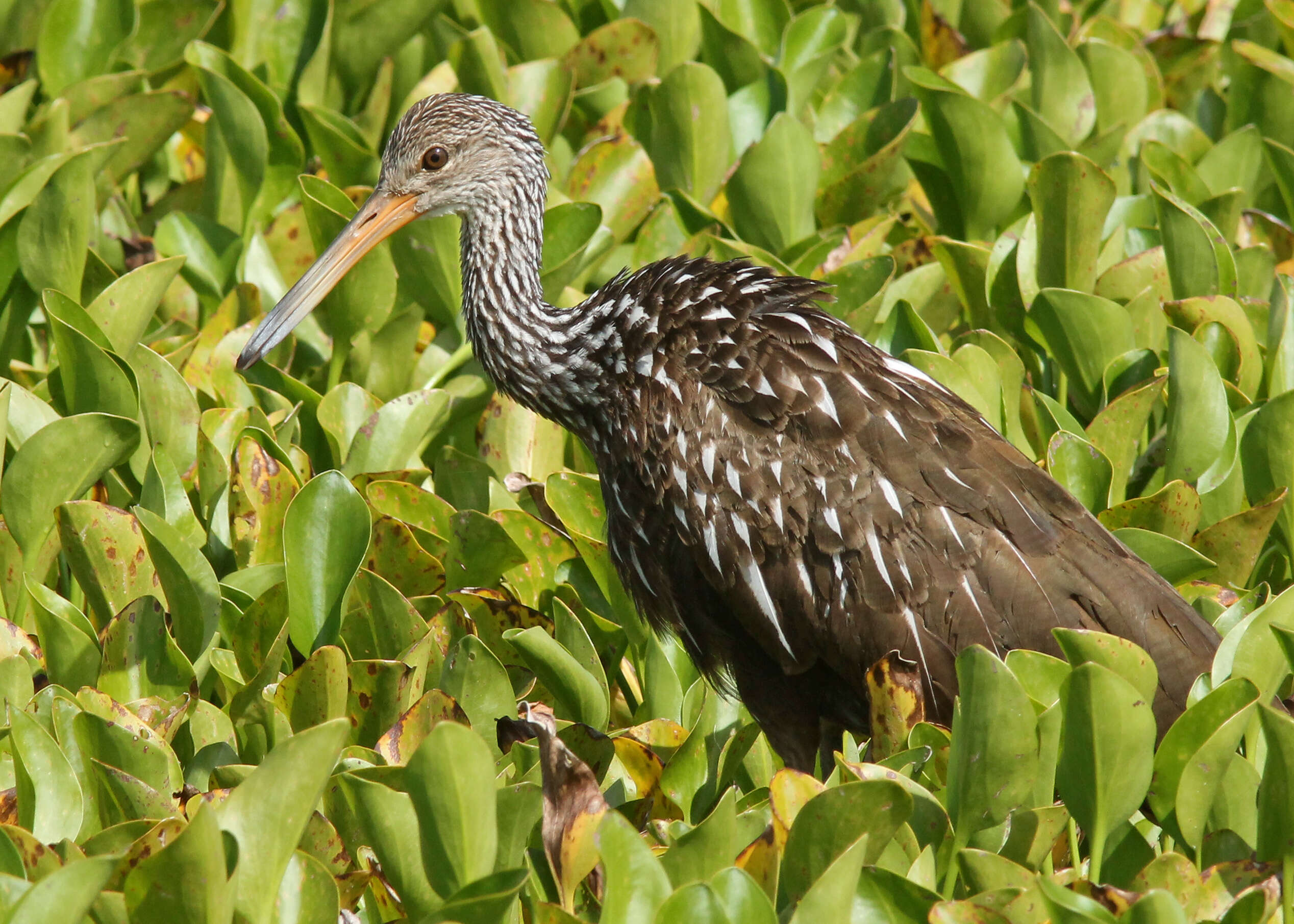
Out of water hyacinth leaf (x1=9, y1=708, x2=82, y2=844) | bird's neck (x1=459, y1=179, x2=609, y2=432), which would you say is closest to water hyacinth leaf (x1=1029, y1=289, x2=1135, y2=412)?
bird's neck (x1=459, y1=179, x2=609, y2=432)

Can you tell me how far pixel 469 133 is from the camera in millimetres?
5312

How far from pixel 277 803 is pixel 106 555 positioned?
173cm

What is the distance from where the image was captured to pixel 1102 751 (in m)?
3.38

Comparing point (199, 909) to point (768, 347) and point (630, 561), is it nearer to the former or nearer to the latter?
point (630, 561)

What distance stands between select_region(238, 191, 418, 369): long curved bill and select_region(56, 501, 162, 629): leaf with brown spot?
30.0 inches

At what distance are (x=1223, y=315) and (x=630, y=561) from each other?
243 cm

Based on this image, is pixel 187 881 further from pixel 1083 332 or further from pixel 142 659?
Result: pixel 1083 332

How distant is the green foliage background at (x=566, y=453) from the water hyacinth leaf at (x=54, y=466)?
14mm

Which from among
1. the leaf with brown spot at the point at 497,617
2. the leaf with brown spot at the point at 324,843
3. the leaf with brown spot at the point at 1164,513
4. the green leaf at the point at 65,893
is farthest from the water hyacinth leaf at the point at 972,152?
the green leaf at the point at 65,893

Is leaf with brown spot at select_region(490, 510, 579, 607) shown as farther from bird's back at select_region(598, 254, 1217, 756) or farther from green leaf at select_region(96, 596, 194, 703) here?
green leaf at select_region(96, 596, 194, 703)

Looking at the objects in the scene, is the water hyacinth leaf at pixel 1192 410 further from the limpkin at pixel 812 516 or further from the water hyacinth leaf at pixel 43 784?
the water hyacinth leaf at pixel 43 784

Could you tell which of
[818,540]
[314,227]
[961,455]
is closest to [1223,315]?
[961,455]

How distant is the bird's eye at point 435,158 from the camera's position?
5.24 metres

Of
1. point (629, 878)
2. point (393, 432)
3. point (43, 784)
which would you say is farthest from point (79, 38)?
point (629, 878)
